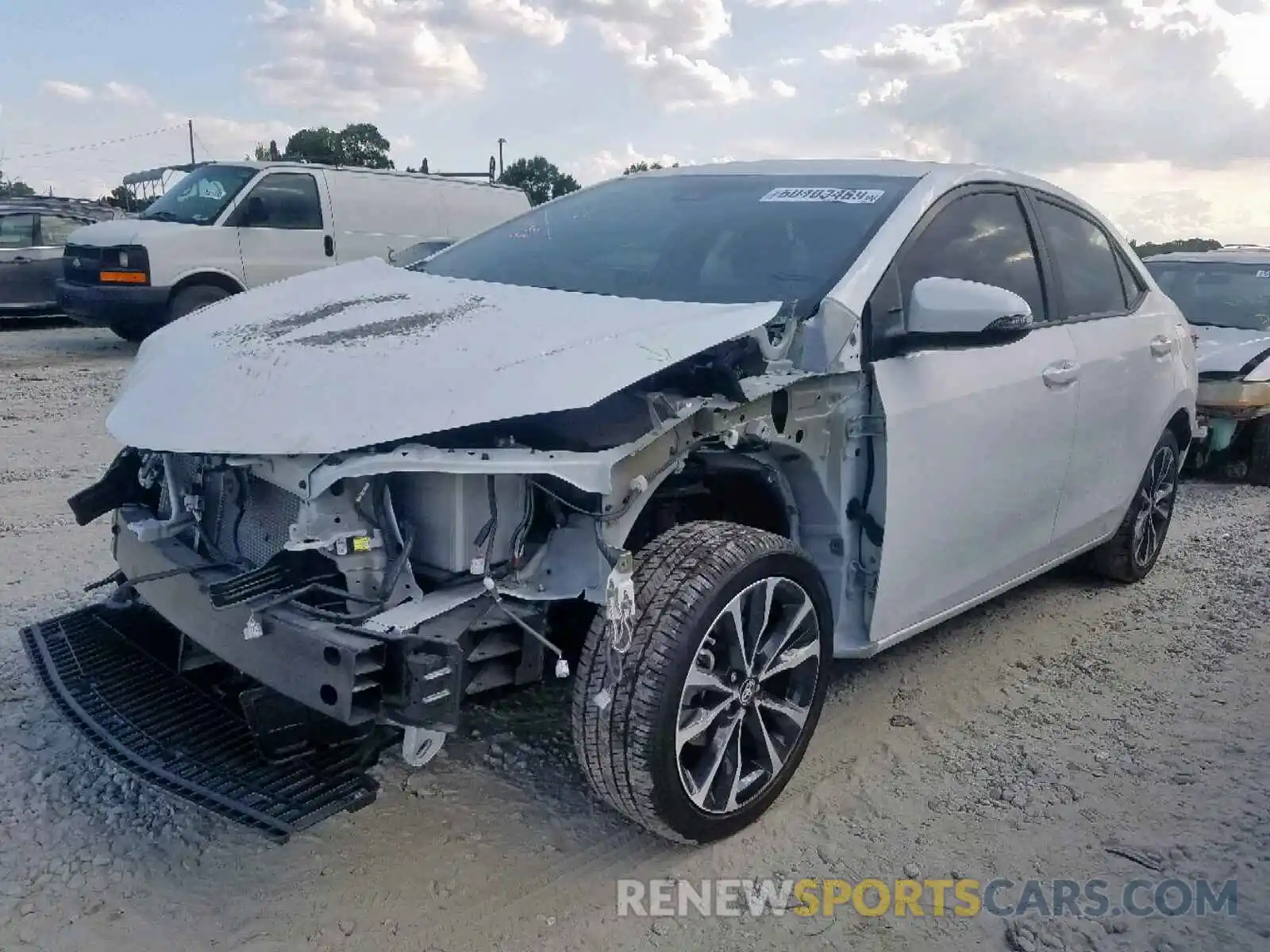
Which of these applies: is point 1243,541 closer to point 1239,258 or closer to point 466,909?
point 1239,258

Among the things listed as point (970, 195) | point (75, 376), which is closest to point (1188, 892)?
point (970, 195)

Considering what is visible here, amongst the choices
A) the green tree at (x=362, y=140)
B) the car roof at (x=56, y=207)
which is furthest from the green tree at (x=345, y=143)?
the car roof at (x=56, y=207)

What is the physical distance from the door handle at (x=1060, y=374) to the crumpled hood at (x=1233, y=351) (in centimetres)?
402

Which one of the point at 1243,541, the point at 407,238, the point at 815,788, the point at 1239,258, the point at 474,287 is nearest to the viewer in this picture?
the point at 815,788

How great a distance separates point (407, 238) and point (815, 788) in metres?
10.3

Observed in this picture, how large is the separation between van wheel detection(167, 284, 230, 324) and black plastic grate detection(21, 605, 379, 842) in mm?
8288

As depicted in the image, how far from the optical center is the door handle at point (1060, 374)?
391cm

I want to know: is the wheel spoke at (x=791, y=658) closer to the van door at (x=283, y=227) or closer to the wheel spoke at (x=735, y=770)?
the wheel spoke at (x=735, y=770)

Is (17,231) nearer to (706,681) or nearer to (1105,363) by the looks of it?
(1105,363)

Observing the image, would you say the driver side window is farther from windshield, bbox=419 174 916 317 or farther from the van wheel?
the van wheel

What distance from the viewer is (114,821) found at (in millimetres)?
2988

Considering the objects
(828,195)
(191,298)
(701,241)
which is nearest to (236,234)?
(191,298)

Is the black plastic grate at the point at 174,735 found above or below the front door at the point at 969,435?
below

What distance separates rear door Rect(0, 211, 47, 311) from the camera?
13.1m
